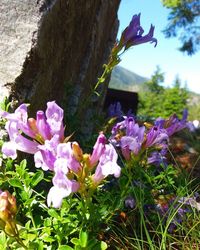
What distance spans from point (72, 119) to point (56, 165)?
Answer: 138 centimetres

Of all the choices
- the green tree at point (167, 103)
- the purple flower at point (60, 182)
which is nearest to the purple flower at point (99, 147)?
the purple flower at point (60, 182)

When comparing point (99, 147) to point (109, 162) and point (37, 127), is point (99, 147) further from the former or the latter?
point (37, 127)

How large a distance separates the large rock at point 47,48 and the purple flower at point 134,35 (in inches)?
14.2

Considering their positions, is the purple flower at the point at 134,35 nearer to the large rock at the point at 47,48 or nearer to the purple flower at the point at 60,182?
the large rock at the point at 47,48

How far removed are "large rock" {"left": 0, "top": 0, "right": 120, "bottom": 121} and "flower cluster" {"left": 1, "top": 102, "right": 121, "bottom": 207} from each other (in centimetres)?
53

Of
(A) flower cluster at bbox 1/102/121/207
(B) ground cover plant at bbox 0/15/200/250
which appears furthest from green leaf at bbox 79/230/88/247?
(A) flower cluster at bbox 1/102/121/207

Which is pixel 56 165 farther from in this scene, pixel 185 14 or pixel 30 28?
pixel 185 14

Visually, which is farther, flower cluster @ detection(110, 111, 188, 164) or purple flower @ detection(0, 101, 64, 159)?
flower cluster @ detection(110, 111, 188, 164)

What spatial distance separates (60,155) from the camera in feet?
4.50

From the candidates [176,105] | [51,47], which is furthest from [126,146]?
[176,105]

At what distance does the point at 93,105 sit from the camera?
4.10 m

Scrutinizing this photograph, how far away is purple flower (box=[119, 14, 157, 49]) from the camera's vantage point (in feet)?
8.26

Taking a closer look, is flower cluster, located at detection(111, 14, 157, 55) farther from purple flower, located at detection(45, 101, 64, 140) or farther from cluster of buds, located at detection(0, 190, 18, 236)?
cluster of buds, located at detection(0, 190, 18, 236)

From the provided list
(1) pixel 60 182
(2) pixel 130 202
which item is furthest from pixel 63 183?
(2) pixel 130 202
